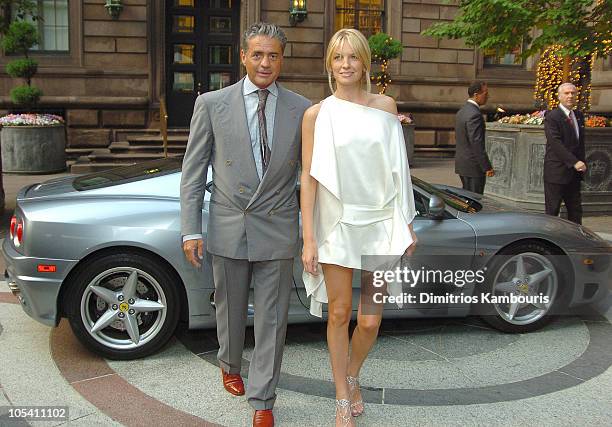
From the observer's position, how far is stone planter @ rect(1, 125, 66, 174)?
528 inches

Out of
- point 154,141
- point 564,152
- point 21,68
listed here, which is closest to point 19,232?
point 564,152

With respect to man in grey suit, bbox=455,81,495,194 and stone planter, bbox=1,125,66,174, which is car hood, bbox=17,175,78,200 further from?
stone planter, bbox=1,125,66,174

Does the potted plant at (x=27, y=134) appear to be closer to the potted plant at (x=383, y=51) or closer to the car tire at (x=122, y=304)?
the potted plant at (x=383, y=51)

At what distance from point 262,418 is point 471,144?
5068mm

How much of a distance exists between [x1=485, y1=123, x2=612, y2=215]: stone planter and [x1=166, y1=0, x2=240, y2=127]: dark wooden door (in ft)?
28.7

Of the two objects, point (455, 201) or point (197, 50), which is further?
point (197, 50)

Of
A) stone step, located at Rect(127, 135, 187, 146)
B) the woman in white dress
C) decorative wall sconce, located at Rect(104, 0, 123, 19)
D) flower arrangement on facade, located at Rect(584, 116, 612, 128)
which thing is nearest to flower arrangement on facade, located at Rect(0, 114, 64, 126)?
stone step, located at Rect(127, 135, 187, 146)

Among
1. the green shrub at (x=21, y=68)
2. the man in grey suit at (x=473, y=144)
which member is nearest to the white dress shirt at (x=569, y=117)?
the man in grey suit at (x=473, y=144)

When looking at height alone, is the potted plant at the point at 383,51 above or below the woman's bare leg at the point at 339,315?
above

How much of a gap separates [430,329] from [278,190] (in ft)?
7.24

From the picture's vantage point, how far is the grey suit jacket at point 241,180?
344cm

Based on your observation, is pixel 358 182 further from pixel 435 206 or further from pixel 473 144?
pixel 473 144

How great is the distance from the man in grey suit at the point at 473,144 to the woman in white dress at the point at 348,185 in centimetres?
446

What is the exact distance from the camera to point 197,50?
55.3ft
